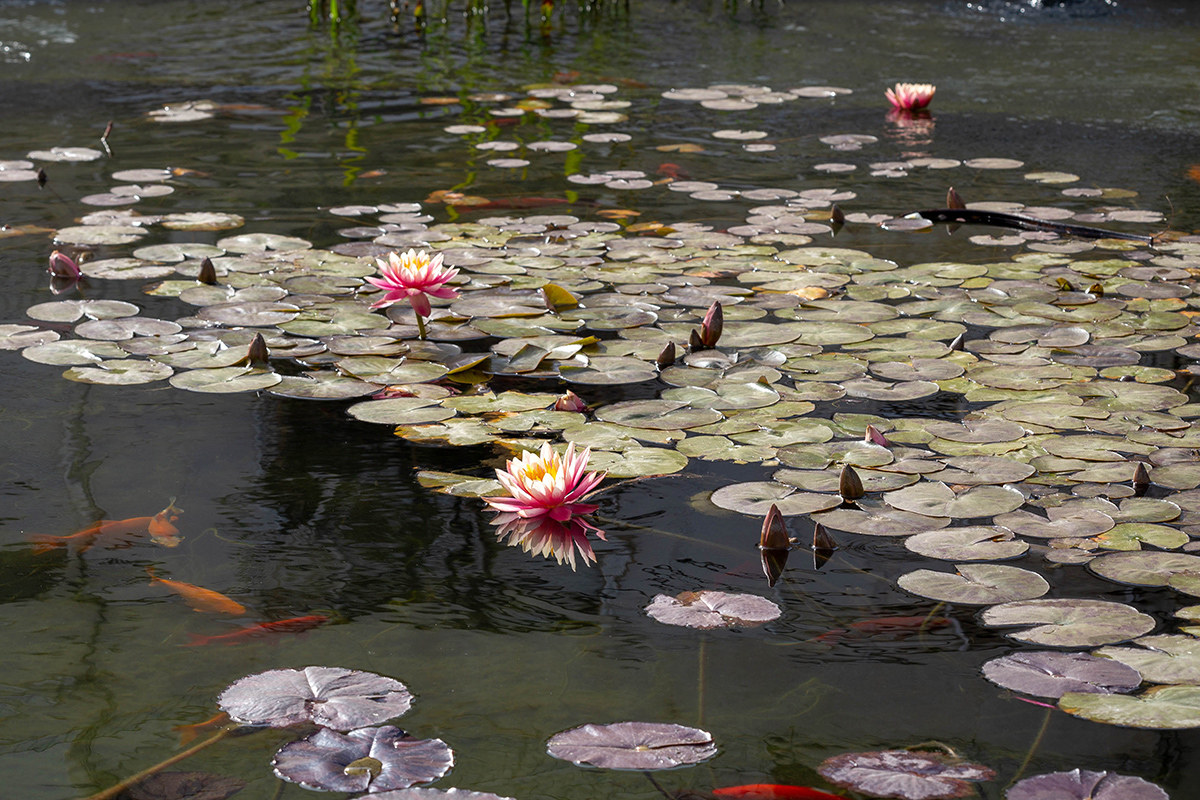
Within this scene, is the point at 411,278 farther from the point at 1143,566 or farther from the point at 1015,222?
the point at 1015,222

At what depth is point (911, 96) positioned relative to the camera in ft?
16.8

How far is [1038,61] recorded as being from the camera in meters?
6.28

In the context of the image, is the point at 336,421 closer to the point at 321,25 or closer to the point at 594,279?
the point at 594,279

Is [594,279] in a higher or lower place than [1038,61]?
lower

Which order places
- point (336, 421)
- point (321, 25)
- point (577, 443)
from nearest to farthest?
point (577, 443)
point (336, 421)
point (321, 25)

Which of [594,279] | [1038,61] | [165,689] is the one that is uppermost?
[1038,61]

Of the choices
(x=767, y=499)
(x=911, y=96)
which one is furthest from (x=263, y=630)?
(x=911, y=96)

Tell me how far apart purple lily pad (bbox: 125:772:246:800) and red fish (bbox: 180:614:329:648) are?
0.28 m

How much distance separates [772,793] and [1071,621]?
0.53m

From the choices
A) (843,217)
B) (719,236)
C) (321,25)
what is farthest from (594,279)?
→ (321,25)

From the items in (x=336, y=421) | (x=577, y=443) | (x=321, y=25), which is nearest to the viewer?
(x=577, y=443)

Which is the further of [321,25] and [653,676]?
[321,25]

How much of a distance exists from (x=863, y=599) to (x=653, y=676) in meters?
0.35

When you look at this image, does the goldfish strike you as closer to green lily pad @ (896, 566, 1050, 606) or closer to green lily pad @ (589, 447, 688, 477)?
green lily pad @ (589, 447, 688, 477)
